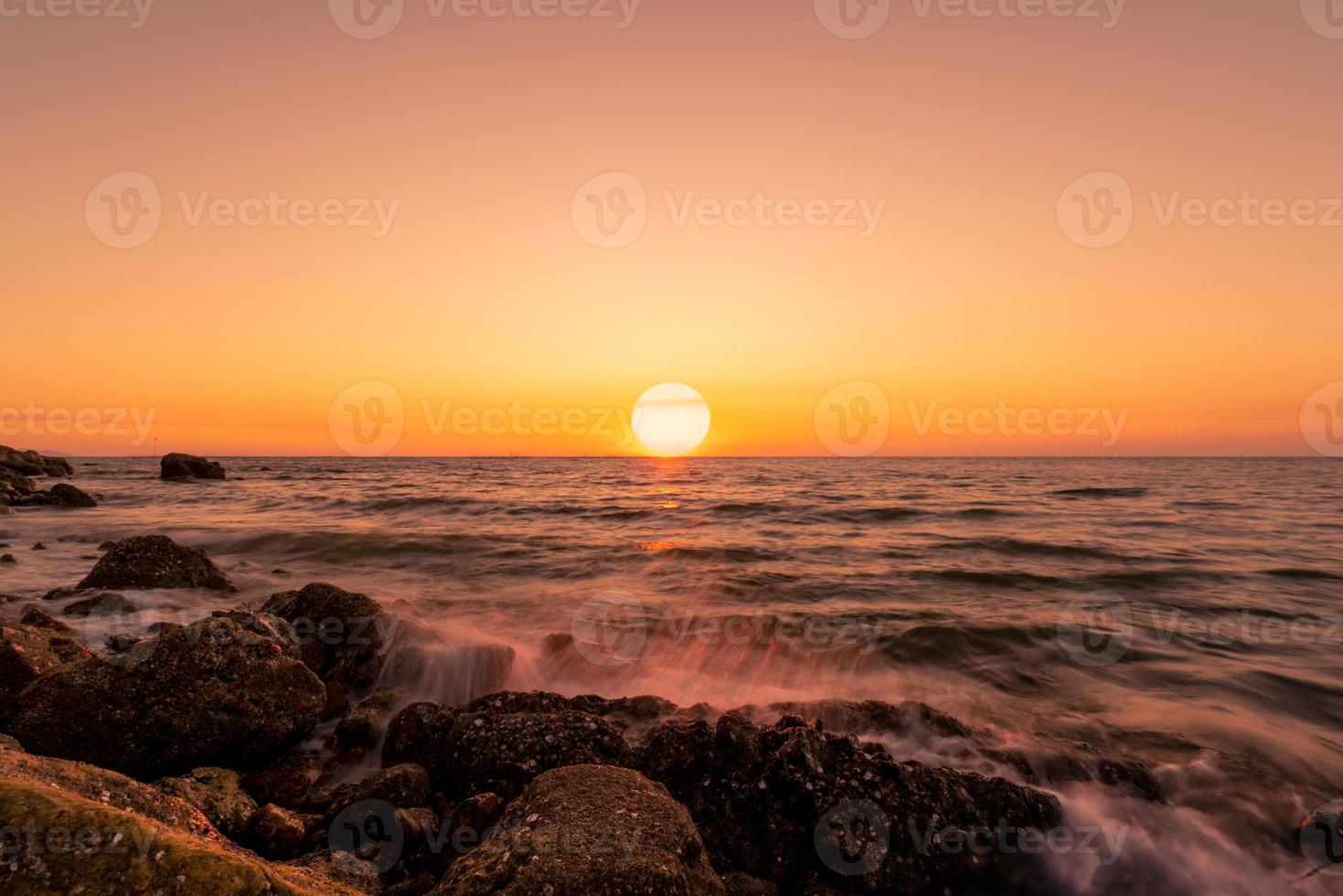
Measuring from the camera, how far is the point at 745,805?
16.8 ft

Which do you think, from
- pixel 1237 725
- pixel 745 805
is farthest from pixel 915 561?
pixel 745 805

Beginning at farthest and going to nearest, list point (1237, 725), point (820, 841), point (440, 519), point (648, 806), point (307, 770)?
point (440, 519)
point (1237, 725)
point (307, 770)
point (820, 841)
point (648, 806)

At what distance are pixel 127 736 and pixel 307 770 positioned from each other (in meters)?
1.58

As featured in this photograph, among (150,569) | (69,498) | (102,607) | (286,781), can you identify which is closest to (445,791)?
(286,781)

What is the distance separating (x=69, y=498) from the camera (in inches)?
1172

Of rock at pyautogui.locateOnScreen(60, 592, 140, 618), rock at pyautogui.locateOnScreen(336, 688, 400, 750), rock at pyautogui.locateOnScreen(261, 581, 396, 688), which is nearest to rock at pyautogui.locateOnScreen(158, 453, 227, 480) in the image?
rock at pyautogui.locateOnScreen(60, 592, 140, 618)

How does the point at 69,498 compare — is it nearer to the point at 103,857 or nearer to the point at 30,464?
the point at 30,464

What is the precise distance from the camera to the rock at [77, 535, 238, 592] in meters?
11.9

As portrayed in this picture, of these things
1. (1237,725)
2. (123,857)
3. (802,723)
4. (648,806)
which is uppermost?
(123,857)

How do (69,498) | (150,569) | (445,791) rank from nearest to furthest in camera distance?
(445,791), (150,569), (69,498)

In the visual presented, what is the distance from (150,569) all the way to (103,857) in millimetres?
12582

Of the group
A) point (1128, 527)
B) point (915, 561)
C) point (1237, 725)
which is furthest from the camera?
point (1128, 527)

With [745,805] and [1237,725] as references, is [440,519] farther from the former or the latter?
[1237,725]

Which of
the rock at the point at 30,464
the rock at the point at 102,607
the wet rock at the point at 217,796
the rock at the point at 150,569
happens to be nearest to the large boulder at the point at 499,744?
the wet rock at the point at 217,796
